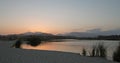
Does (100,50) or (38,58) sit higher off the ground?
(100,50)

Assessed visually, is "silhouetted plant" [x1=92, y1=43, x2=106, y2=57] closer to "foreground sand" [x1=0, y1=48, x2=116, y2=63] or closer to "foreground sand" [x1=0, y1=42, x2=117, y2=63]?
"foreground sand" [x1=0, y1=42, x2=117, y2=63]

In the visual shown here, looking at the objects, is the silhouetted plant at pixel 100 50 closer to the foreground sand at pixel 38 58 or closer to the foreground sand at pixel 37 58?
the foreground sand at pixel 38 58

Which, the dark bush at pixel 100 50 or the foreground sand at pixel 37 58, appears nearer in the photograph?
the foreground sand at pixel 37 58

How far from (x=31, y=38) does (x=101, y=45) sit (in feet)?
157

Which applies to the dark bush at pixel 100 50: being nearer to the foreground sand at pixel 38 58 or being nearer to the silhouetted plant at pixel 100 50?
the silhouetted plant at pixel 100 50

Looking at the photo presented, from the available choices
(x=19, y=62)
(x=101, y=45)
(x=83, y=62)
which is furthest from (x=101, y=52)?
(x=19, y=62)

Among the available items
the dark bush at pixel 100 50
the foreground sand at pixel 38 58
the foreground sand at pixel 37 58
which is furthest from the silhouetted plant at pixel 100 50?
the foreground sand at pixel 37 58

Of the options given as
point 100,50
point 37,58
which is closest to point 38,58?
point 37,58

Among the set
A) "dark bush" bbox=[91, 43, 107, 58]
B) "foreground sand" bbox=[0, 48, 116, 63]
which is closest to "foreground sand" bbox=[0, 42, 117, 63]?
"foreground sand" bbox=[0, 48, 116, 63]

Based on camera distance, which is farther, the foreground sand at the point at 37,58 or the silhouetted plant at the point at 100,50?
the silhouetted plant at the point at 100,50

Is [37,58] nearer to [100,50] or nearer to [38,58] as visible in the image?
[38,58]

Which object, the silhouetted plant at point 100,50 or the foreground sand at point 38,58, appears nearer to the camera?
the foreground sand at point 38,58

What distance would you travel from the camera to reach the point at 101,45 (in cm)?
1152

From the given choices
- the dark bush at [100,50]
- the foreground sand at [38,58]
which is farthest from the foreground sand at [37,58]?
the dark bush at [100,50]
